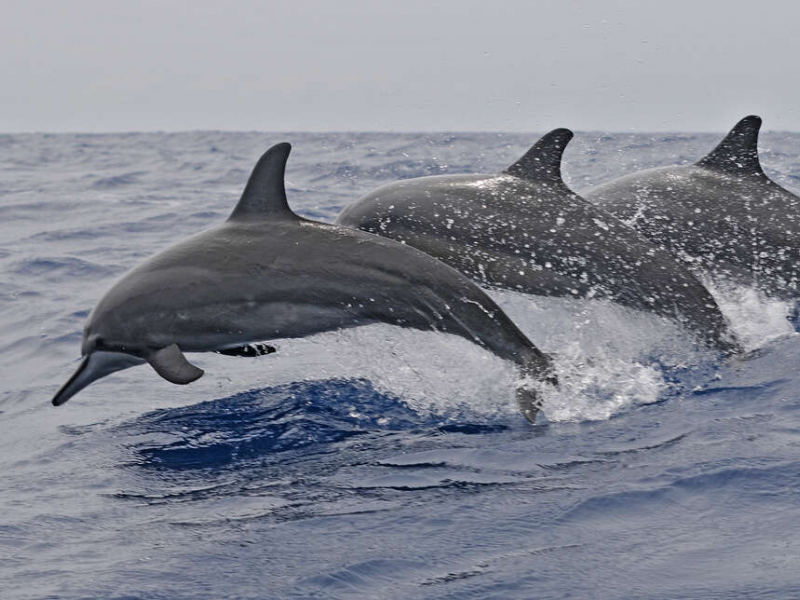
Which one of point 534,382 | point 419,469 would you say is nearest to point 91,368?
point 419,469

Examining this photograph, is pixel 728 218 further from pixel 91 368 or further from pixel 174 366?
pixel 91 368

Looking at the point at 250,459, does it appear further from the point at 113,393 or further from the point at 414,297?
the point at 113,393

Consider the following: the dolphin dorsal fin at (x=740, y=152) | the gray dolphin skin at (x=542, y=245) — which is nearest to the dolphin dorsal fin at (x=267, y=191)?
the gray dolphin skin at (x=542, y=245)

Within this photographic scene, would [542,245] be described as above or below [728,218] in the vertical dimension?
below

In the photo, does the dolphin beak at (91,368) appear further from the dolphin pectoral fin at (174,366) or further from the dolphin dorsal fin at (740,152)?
the dolphin dorsal fin at (740,152)

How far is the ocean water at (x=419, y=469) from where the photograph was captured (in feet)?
14.1

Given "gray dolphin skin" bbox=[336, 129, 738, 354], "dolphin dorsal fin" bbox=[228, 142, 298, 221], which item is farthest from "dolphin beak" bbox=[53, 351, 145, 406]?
"gray dolphin skin" bbox=[336, 129, 738, 354]

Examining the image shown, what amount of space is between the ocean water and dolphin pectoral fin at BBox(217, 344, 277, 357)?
0.41 metres

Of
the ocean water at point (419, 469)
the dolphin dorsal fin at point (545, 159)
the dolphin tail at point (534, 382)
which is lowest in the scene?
the ocean water at point (419, 469)

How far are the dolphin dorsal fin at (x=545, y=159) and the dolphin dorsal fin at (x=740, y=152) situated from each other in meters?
1.70

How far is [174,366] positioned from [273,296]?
2.43ft

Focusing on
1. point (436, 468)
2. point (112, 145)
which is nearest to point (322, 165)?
point (112, 145)

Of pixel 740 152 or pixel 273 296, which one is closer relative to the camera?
pixel 273 296

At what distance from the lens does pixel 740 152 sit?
8633mm
